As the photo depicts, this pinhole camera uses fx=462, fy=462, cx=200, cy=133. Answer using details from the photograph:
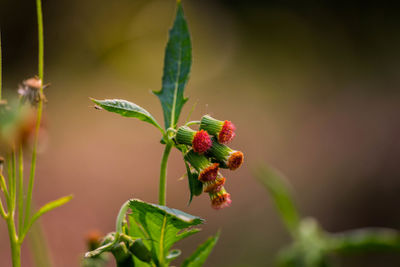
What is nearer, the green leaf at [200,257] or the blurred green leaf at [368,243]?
the green leaf at [200,257]

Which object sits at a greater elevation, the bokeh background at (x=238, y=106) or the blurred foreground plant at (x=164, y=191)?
Answer: the bokeh background at (x=238, y=106)

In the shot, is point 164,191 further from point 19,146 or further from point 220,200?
point 19,146

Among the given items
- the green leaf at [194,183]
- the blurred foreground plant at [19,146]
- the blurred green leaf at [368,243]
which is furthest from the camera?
the blurred green leaf at [368,243]

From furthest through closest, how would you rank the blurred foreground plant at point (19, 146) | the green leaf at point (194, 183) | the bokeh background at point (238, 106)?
the bokeh background at point (238, 106), the green leaf at point (194, 183), the blurred foreground plant at point (19, 146)

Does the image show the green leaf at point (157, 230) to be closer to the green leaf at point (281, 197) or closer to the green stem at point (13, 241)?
the green stem at point (13, 241)

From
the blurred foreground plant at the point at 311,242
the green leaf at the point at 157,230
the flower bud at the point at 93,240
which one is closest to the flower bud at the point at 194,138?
the green leaf at the point at 157,230

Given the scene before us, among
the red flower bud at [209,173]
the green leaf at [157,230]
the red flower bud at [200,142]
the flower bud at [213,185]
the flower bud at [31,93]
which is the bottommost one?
the green leaf at [157,230]

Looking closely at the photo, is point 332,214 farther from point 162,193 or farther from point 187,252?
point 162,193

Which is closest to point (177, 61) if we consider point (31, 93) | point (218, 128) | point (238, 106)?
point (218, 128)
